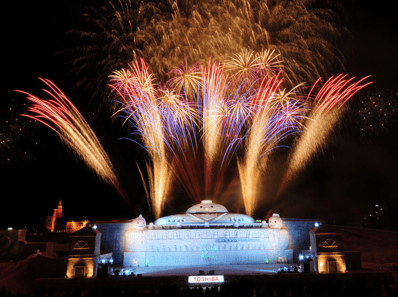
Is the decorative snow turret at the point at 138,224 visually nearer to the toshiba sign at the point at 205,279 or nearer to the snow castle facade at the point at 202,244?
the snow castle facade at the point at 202,244

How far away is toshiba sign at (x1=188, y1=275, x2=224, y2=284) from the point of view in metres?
23.9

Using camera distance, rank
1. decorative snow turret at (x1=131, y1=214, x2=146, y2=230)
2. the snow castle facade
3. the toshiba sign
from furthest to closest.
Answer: decorative snow turret at (x1=131, y1=214, x2=146, y2=230) < the snow castle facade < the toshiba sign

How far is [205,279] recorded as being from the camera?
23875mm

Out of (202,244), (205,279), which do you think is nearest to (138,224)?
(202,244)

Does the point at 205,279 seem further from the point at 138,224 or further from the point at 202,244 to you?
the point at 138,224

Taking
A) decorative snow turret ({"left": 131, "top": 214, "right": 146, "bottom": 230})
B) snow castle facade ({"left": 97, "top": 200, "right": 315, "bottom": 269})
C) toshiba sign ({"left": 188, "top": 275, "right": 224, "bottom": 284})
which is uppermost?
decorative snow turret ({"left": 131, "top": 214, "right": 146, "bottom": 230})

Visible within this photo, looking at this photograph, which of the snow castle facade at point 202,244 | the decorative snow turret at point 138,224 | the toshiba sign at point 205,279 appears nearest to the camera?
the toshiba sign at point 205,279

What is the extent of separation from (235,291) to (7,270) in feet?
70.3

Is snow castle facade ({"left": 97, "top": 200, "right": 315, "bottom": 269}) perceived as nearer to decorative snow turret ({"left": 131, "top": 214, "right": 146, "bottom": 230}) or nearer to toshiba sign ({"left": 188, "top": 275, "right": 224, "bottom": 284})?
decorative snow turret ({"left": 131, "top": 214, "right": 146, "bottom": 230})

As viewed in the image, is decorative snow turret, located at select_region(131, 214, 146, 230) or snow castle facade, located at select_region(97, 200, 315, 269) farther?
decorative snow turret, located at select_region(131, 214, 146, 230)

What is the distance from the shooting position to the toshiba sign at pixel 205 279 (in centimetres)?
2388

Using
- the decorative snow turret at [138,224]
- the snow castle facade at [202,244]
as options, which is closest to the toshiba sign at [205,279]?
the snow castle facade at [202,244]

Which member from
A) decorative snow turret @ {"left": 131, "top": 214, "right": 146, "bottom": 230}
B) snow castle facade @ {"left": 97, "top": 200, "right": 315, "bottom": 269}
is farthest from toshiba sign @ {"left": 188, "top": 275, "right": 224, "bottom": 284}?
decorative snow turret @ {"left": 131, "top": 214, "right": 146, "bottom": 230}

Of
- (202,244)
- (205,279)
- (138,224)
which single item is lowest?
(205,279)
